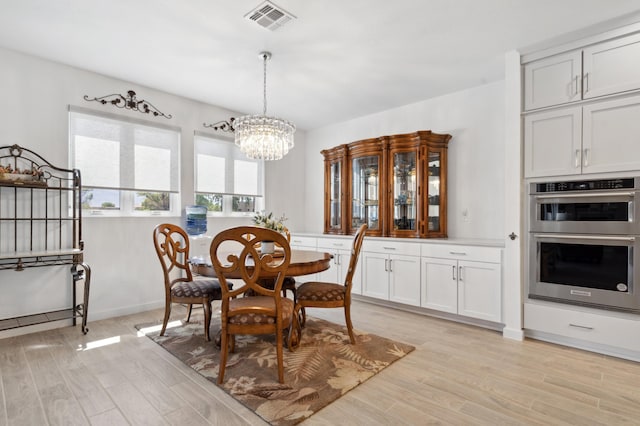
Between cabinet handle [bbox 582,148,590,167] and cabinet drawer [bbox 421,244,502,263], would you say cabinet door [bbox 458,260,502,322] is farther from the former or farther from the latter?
cabinet handle [bbox 582,148,590,167]

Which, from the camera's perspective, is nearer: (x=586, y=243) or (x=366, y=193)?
(x=586, y=243)

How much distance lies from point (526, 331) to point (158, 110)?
4.63m

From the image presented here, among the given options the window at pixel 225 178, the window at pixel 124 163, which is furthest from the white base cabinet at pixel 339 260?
the window at pixel 124 163

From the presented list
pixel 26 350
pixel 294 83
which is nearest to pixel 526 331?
pixel 294 83

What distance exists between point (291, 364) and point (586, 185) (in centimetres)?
282

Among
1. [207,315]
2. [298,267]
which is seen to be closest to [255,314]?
[298,267]

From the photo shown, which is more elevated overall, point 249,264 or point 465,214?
point 465,214

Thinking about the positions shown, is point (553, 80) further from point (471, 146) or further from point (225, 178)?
point (225, 178)

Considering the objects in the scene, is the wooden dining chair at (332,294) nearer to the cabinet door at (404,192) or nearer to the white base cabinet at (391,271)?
the white base cabinet at (391,271)

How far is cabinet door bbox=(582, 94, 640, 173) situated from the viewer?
8.62ft

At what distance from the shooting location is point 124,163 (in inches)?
151

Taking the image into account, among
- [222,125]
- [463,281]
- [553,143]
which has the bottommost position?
[463,281]

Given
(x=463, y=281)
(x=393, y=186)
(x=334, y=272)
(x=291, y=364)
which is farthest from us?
(x=334, y=272)

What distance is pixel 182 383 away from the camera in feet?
7.36
